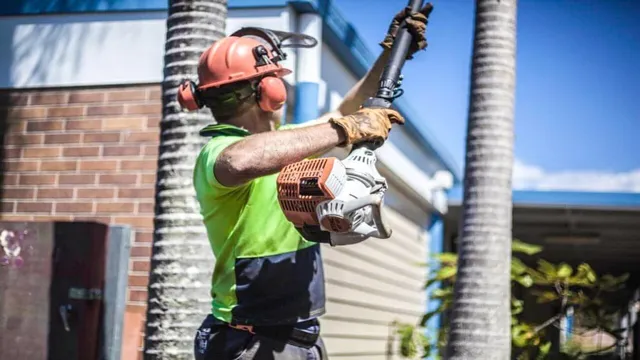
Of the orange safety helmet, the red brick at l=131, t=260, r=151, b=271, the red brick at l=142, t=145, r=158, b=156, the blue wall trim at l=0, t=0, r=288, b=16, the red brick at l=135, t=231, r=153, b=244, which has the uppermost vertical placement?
the blue wall trim at l=0, t=0, r=288, b=16

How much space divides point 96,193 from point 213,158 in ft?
11.1

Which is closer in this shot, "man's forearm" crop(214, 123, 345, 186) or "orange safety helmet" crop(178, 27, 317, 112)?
"man's forearm" crop(214, 123, 345, 186)

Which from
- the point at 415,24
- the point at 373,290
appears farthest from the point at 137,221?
the point at 373,290

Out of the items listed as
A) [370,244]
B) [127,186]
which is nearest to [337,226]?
[127,186]

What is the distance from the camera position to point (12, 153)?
6434 millimetres

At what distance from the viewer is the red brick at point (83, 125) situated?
626 cm

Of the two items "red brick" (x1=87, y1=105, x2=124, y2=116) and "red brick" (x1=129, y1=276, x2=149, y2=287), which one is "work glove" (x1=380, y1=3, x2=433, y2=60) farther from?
"red brick" (x1=87, y1=105, x2=124, y2=116)

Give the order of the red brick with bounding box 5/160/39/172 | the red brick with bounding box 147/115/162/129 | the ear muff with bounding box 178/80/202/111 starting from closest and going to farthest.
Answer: the ear muff with bounding box 178/80/202/111 → the red brick with bounding box 147/115/162/129 → the red brick with bounding box 5/160/39/172

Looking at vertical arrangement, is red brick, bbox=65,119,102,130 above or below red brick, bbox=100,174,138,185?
above

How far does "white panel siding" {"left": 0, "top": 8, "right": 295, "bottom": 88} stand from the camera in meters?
6.18

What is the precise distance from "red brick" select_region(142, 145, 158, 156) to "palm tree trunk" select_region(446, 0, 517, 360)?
6.60 feet

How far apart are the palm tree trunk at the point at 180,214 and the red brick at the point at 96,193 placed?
6.02ft

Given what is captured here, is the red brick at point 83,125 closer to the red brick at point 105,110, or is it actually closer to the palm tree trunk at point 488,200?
the red brick at point 105,110

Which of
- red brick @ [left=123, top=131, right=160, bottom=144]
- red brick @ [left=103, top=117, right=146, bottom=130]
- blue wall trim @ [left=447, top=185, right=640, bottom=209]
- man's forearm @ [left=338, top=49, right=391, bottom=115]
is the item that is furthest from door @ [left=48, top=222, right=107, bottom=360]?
blue wall trim @ [left=447, top=185, right=640, bottom=209]
